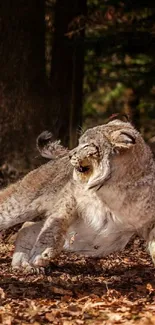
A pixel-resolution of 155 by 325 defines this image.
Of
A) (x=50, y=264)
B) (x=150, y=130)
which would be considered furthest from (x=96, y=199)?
(x=150, y=130)

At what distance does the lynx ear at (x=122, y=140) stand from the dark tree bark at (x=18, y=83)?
430 centimetres

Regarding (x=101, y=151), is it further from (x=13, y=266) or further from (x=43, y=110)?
(x=43, y=110)

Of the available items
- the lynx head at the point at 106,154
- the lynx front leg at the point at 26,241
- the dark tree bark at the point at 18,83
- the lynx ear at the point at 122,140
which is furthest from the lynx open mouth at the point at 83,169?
the dark tree bark at the point at 18,83

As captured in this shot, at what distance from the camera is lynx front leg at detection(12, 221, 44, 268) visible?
7680 mm

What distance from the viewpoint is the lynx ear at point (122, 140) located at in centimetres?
649

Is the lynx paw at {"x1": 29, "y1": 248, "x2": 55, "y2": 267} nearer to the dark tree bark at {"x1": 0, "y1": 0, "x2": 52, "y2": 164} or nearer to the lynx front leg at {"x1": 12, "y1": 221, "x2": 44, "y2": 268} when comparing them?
the lynx front leg at {"x1": 12, "y1": 221, "x2": 44, "y2": 268}

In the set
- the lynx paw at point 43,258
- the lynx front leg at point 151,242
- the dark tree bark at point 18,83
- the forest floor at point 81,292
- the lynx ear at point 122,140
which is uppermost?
the dark tree bark at point 18,83

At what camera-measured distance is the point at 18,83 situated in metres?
10.8

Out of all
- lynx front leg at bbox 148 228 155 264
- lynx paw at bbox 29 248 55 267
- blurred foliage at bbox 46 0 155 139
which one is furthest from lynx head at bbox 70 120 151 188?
blurred foliage at bbox 46 0 155 139

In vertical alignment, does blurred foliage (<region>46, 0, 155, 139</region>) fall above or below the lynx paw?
above

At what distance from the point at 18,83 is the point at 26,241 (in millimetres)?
3444

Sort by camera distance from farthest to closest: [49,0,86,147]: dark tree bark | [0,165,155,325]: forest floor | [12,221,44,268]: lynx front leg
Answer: [49,0,86,147]: dark tree bark → [12,221,44,268]: lynx front leg → [0,165,155,325]: forest floor

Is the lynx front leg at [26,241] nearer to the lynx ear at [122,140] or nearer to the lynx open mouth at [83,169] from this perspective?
the lynx open mouth at [83,169]

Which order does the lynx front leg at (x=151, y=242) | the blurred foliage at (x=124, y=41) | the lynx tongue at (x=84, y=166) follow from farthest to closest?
the blurred foliage at (x=124, y=41)
the lynx front leg at (x=151, y=242)
the lynx tongue at (x=84, y=166)
